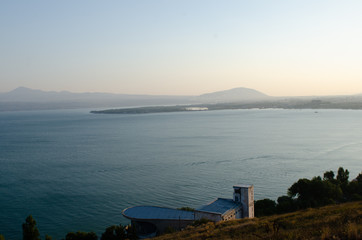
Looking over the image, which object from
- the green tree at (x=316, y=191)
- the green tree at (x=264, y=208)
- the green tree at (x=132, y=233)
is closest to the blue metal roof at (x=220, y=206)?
the green tree at (x=264, y=208)

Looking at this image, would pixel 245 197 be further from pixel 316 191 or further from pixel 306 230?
pixel 306 230

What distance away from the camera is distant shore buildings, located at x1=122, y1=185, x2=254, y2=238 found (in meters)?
8.55

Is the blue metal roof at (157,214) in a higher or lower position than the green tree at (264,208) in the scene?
higher

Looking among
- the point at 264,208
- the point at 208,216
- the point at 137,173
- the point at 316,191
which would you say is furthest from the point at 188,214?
the point at 137,173

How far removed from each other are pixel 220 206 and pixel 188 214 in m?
0.90

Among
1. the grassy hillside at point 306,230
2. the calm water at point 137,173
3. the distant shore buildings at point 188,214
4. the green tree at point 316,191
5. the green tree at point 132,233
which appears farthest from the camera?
the calm water at point 137,173

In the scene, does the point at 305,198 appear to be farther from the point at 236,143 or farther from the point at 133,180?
the point at 236,143

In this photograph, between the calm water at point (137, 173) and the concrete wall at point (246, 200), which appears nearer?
the concrete wall at point (246, 200)

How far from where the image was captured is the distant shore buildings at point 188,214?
855cm

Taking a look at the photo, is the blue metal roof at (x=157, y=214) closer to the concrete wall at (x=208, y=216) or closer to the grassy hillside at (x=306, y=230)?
the concrete wall at (x=208, y=216)

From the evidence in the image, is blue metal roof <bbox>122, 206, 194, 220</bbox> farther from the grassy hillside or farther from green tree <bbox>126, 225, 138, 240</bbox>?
the grassy hillside

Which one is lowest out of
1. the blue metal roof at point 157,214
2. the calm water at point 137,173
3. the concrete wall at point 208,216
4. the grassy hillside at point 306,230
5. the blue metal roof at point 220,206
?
the calm water at point 137,173

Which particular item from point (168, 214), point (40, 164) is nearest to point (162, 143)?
point (40, 164)

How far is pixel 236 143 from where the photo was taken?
2650cm
